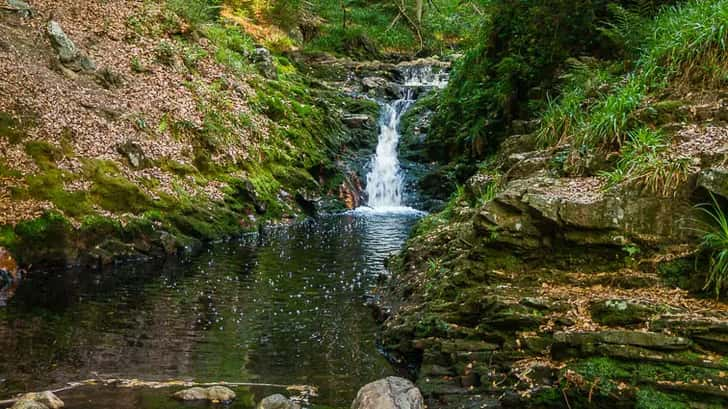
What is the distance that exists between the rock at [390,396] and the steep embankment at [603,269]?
317 mm

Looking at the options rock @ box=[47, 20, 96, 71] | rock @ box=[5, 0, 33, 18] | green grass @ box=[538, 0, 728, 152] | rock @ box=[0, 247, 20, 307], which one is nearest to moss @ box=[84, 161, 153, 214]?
rock @ box=[0, 247, 20, 307]

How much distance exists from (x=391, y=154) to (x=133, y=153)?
35.7 feet

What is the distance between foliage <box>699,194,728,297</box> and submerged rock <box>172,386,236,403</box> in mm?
4322

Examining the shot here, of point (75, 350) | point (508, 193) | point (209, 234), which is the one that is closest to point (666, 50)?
point (508, 193)

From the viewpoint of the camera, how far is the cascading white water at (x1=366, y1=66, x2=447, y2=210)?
2017cm

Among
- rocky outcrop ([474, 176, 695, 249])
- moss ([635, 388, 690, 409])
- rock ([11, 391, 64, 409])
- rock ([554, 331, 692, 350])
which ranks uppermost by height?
rocky outcrop ([474, 176, 695, 249])

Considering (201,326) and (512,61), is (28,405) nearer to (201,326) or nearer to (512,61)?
(201,326)

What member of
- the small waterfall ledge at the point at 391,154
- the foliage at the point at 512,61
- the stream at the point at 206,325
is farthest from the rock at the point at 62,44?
the foliage at the point at 512,61

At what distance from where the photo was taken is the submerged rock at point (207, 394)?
528 cm

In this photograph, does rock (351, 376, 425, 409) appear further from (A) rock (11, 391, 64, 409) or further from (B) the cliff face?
(A) rock (11, 391, 64, 409)

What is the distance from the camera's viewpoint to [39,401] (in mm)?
4902

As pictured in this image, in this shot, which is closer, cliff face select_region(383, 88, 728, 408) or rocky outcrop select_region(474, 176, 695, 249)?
cliff face select_region(383, 88, 728, 408)

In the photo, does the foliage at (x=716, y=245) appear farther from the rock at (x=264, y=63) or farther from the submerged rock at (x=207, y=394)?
the rock at (x=264, y=63)

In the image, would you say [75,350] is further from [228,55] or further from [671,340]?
[228,55]
